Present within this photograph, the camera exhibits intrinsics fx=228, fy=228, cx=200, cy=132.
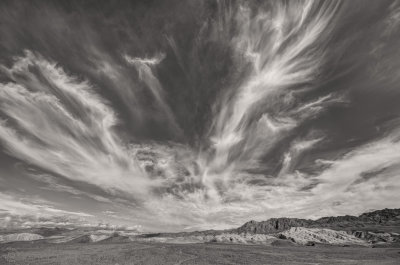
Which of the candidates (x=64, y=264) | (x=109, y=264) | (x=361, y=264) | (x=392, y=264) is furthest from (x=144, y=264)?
(x=392, y=264)

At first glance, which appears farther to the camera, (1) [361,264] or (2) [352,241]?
(2) [352,241]

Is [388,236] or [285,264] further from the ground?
[388,236]

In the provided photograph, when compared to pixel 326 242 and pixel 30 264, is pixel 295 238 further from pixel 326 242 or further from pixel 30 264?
pixel 30 264

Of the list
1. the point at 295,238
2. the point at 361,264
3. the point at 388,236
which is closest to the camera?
the point at 361,264

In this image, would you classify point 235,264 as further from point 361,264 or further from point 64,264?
point 64,264

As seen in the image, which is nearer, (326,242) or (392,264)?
(392,264)

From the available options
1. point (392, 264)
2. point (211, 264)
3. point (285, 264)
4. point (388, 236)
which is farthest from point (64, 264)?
point (388, 236)

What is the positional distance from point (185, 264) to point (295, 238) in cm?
17172

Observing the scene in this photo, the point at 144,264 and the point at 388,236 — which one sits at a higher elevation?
the point at 388,236

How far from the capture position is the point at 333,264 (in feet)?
202

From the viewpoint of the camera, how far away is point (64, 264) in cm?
6259

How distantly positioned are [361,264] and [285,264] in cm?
1979

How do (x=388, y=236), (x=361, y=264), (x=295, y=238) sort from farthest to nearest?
(x=295, y=238), (x=388, y=236), (x=361, y=264)

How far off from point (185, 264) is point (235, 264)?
13879mm
